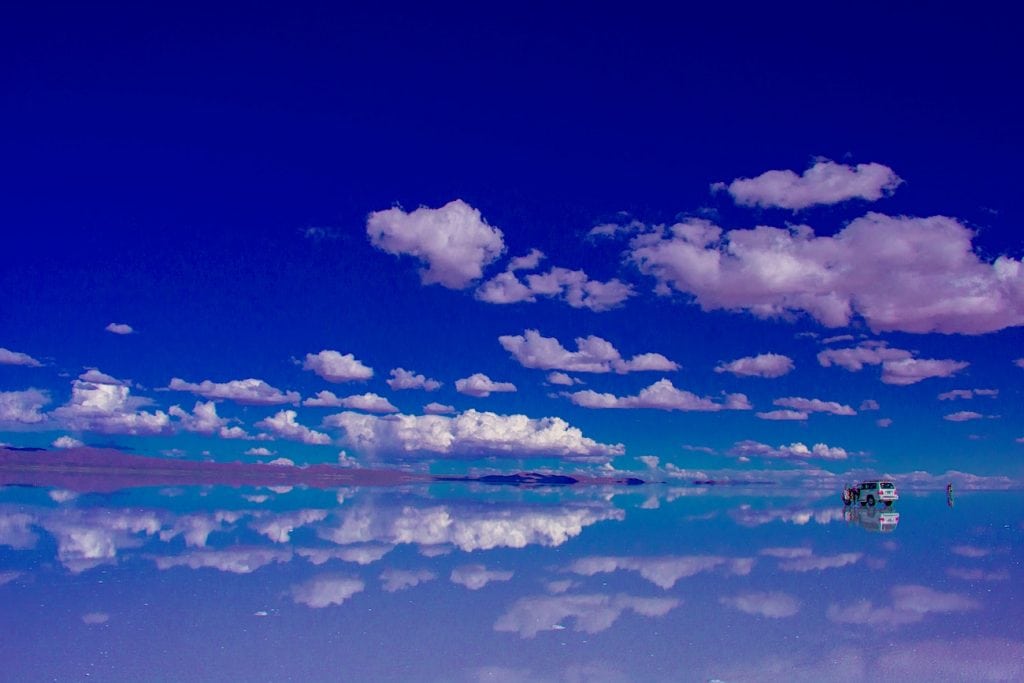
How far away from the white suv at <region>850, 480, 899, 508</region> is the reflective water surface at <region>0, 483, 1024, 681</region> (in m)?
25.5

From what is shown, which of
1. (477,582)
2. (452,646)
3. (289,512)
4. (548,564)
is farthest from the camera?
(289,512)

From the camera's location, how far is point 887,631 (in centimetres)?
1549

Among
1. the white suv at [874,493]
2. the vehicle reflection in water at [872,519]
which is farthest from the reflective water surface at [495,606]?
the white suv at [874,493]

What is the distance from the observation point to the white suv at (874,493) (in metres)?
58.2

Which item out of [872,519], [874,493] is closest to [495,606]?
[872,519]

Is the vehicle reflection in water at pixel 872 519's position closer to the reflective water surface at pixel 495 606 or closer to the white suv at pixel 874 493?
the white suv at pixel 874 493

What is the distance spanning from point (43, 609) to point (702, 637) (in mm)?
12975

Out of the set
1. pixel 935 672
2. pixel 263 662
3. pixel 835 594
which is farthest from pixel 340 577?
pixel 935 672

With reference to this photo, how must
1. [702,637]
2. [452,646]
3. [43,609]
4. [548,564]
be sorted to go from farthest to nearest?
[548,564]
[43,609]
[702,637]
[452,646]

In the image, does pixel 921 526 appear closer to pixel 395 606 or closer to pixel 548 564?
pixel 548 564

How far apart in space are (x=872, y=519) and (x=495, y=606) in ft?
125

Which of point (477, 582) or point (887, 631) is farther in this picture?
point (477, 582)

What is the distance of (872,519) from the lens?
4828 cm

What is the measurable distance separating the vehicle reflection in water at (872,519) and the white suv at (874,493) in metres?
1.11
